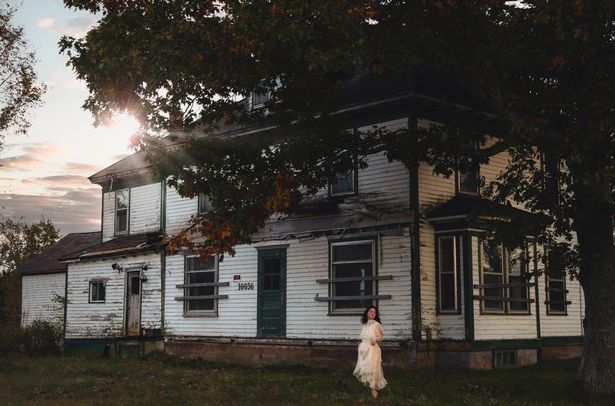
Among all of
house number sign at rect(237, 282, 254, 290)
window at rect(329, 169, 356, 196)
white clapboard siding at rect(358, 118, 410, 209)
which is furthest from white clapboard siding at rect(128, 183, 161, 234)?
white clapboard siding at rect(358, 118, 410, 209)

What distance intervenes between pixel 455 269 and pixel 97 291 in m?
17.1

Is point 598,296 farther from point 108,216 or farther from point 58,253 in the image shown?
point 58,253

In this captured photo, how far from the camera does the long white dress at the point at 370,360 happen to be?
15.7 m

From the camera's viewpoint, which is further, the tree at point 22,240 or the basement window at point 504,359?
the tree at point 22,240

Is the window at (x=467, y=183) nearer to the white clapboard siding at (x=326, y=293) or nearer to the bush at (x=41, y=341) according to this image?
the white clapboard siding at (x=326, y=293)

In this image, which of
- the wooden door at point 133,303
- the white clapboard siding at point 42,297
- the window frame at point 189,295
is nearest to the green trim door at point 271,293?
the window frame at point 189,295

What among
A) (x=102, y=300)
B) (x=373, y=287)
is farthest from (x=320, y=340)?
(x=102, y=300)

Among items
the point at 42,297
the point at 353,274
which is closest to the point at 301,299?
the point at 353,274

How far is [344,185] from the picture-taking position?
23.0m

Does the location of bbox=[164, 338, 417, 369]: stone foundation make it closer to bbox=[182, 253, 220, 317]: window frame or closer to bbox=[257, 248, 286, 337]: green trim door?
bbox=[257, 248, 286, 337]: green trim door

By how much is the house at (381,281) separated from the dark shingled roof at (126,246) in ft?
→ 1.77

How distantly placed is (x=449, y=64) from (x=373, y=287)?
7.92 m

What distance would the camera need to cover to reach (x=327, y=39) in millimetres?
15016

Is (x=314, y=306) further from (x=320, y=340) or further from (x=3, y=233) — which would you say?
(x=3, y=233)
